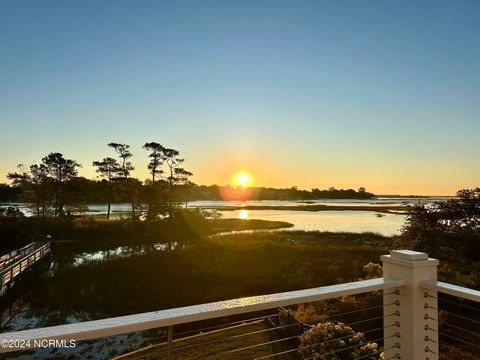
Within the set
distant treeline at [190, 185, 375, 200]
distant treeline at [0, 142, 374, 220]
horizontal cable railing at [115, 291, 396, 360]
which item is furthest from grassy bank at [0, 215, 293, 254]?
distant treeline at [190, 185, 375, 200]

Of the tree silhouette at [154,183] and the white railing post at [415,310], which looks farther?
the tree silhouette at [154,183]

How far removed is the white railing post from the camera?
1931mm

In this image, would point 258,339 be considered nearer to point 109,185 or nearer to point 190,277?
point 190,277

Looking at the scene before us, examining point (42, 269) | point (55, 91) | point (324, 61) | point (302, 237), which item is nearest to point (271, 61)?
point (324, 61)

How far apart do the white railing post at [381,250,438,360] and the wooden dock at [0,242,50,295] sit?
44.9 ft

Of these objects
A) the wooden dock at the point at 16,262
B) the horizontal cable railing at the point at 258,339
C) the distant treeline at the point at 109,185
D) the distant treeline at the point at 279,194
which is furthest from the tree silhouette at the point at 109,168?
the distant treeline at the point at 279,194

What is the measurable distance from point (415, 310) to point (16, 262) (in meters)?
15.8

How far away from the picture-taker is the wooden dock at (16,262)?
40.8 feet

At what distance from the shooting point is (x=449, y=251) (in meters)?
13.5

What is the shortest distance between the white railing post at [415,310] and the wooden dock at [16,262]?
1367 cm

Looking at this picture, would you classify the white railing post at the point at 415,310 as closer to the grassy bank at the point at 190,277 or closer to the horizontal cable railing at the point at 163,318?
the horizontal cable railing at the point at 163,318

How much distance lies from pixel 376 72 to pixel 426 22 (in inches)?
88.6

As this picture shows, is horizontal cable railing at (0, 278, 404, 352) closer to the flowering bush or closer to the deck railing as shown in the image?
the deck railing

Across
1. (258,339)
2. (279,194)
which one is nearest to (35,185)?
(258,339)
